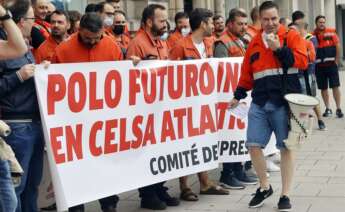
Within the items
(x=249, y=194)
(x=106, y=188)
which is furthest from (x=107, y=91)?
(x=249, y=194)

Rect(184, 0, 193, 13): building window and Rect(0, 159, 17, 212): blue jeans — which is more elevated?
Rect(184, 0, 193, 13): building window

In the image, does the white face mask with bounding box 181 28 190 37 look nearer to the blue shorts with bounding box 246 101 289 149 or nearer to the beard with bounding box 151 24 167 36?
the beard with bounding box 151 24 167 36

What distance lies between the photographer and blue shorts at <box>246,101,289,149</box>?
6457mm

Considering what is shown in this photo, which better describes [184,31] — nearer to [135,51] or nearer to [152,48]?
[152,48]

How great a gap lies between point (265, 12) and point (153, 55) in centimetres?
112

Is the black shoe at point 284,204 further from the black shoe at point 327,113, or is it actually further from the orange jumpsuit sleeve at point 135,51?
the black shoe at point 327,113

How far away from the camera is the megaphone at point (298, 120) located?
6.23 m

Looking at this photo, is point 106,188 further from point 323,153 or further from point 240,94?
point 323,153

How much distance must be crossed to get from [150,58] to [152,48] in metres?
0.12

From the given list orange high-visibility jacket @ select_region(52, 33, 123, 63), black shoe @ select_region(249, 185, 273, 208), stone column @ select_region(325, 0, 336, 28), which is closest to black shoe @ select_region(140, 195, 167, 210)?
black shoe @ select_region(249, 185, 273, 208)

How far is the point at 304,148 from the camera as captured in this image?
10.3m

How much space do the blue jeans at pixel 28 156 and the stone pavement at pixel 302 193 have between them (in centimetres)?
123

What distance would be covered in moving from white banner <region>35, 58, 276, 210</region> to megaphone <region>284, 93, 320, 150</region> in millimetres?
1053

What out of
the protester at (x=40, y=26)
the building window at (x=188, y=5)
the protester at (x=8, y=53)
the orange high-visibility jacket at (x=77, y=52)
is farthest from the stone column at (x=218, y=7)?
the protester at (x=8, y=53)
